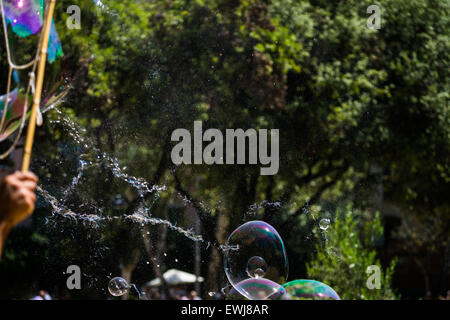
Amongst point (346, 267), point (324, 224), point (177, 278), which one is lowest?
point (177, 278)

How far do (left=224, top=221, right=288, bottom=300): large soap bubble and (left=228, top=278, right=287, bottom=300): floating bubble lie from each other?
0.09m

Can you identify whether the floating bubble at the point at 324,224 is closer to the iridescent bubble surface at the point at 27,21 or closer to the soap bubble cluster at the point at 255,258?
the soap bubble cluster at the point at 255,258

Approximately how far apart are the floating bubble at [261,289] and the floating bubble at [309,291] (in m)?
0.08

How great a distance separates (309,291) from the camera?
4.68 m

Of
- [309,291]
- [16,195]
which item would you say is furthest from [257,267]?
[16,195]

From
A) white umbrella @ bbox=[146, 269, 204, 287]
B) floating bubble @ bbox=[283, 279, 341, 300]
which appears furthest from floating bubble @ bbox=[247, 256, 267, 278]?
white umbrella @ bbox=[146, 269, 204, 287]

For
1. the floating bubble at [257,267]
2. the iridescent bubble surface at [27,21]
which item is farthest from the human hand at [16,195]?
the floating bubble at [257,267]

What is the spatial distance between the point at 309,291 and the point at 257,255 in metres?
0.64

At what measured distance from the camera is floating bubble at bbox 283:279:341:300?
15.1 feet

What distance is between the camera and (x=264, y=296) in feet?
15.6

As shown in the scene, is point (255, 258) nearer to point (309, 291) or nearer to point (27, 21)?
point (309, 291)

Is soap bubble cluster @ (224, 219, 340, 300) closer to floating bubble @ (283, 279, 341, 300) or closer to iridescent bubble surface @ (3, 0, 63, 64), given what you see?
floating bubble @ (283, 279, 341, 300)

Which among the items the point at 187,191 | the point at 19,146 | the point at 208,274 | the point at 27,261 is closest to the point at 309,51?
the point at 187,191
